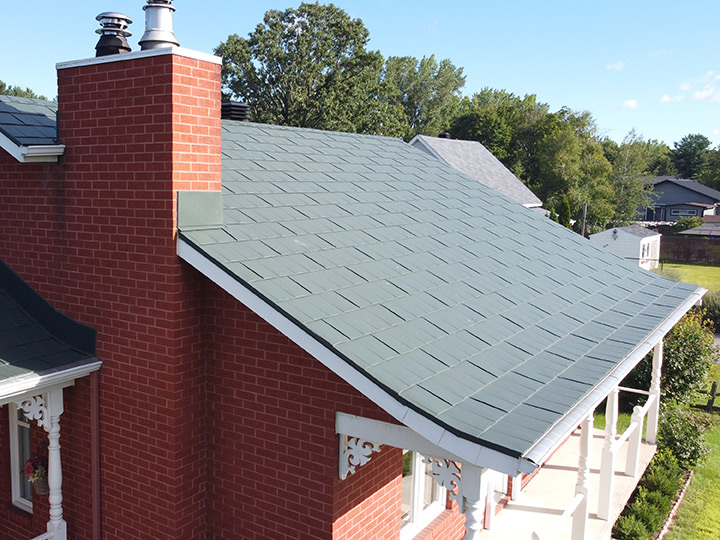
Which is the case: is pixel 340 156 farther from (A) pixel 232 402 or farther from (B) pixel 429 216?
(A) pixel 232 402

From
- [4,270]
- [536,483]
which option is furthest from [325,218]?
[536,483]

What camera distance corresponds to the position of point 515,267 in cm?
946

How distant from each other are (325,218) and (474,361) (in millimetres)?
2826

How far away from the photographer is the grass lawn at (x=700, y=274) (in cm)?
4301

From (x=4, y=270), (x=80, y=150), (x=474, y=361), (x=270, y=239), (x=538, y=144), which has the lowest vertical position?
(x=474, y=361)

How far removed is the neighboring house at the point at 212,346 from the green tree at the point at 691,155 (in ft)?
398

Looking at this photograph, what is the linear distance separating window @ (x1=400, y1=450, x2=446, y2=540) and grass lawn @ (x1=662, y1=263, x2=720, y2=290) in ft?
117

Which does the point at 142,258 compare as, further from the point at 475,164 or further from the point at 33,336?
the point at 475,164

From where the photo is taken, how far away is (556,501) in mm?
10883

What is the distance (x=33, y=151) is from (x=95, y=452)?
303 centimetres

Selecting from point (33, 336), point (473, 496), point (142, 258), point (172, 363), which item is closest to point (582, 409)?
point (473, 496)

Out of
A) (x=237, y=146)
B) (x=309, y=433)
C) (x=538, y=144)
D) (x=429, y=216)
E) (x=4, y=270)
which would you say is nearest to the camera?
(x=309, y=433)

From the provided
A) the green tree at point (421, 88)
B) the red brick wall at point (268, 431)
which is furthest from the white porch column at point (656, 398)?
the green tree at point (421, 88)

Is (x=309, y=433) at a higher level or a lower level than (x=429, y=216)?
lower
